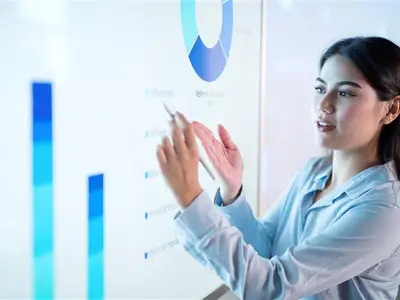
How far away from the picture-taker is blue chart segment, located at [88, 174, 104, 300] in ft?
2.68

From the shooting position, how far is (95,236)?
835 millimetres

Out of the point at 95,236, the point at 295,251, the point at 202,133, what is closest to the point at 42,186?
the point at 95,236

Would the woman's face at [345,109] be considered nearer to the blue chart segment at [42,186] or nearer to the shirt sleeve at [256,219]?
the shirt sleeve at [256,219]

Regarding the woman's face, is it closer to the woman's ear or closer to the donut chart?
the woman's ear

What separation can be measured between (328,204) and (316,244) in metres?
0.19

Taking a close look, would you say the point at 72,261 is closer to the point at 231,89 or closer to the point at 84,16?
the point at 84,16

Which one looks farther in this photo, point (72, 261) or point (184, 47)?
point (184, 47)

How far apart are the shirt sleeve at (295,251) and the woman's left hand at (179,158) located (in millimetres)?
51

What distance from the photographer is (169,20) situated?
102 cm

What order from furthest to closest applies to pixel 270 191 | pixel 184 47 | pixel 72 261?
pixel 270 191, pixel 184 47, pixel 72 261

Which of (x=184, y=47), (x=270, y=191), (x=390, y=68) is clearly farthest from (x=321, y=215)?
(x=270, y=191)

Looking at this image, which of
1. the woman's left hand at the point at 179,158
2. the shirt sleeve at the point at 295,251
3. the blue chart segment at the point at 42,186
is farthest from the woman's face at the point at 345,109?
the blue chart segment at the point at 42,186

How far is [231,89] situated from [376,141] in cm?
49

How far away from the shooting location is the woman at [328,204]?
707 millimetres
